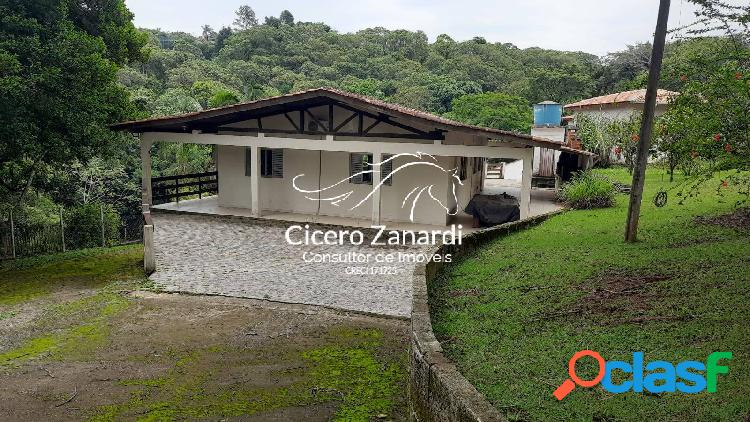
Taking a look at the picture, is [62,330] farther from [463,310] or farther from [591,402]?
[591,402]

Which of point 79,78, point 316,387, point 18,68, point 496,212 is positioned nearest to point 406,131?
point 496,212

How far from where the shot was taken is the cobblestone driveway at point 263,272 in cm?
979

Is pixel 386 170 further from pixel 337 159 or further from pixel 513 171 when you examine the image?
pixel 513 171

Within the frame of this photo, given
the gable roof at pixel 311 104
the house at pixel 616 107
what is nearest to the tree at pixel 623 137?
the house at pixel 616 107

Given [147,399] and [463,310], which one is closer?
[147,399]

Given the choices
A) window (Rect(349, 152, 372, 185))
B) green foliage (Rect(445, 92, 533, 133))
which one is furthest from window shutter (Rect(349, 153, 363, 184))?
green foliage (Rect(445, 92, 533, 133))

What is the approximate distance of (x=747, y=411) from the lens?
3750 millimetres

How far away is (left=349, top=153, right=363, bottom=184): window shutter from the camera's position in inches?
626

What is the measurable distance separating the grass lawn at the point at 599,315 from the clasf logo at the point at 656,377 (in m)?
0.07

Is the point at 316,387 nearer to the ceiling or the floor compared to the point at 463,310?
nearer to the floor

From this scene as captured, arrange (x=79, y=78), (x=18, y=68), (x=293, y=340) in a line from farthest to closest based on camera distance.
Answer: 1. (x=79, y=78)
2. (x=18, y=68)
3. (x=293, y=340)

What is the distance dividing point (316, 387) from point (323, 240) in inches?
301

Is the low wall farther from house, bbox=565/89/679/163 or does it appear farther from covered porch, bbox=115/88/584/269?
house, bbox=565/89/679/163

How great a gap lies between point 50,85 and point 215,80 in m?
34.8
